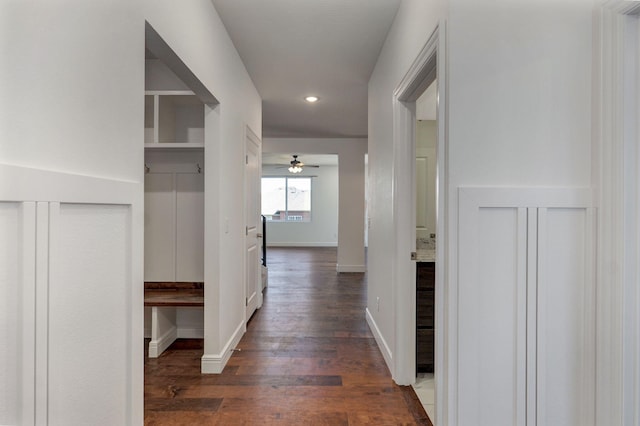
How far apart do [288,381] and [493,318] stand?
1.43 metres

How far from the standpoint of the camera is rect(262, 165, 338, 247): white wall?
1010 cm

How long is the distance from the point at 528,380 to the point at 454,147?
971 millimetres

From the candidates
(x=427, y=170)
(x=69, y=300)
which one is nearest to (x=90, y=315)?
(x=69, y=300)

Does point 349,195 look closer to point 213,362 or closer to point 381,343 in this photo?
point 381,343

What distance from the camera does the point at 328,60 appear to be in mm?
2951

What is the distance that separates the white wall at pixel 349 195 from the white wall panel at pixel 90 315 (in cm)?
506

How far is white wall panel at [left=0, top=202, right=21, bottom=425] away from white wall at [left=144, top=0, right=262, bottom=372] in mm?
1077

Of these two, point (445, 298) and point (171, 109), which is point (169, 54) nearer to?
point (171, 109)

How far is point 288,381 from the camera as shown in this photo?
224 cm

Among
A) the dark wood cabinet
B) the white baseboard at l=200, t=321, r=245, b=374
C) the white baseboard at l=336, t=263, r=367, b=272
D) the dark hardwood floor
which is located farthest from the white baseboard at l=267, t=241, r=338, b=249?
the dark wood cabinet

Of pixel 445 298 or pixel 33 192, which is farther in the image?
pixel 445 298

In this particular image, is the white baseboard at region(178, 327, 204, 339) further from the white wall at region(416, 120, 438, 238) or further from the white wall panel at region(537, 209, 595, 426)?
the white wall panel at region(537, 209, 595, 426)

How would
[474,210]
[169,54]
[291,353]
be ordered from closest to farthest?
1. [474,210]
2. [169,54]
3. [291,353]

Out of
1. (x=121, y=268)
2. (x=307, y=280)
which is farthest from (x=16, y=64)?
(x=307, y=280)
